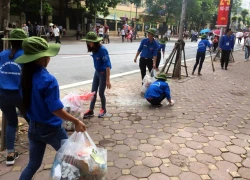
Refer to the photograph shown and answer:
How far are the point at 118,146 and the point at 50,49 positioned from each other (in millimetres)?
1934

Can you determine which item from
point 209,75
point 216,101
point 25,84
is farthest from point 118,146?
point 209,75

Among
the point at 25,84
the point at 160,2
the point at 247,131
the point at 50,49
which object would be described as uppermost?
the point at 160,2

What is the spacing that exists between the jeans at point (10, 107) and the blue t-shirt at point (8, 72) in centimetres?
7

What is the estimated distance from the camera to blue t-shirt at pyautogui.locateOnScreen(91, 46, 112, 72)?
420cm

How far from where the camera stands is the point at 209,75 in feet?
31.2

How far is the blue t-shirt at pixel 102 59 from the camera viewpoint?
4199 millimetres

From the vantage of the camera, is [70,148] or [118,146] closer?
[70,148]

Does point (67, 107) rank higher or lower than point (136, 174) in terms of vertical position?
higher

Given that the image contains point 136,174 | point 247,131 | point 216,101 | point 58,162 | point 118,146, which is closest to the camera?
point 58,162

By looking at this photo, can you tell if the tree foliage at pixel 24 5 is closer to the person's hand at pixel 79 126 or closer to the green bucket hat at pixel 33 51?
the green bucket hat at pixel 33 51

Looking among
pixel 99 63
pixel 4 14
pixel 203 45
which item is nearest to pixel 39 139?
pixel 4 14

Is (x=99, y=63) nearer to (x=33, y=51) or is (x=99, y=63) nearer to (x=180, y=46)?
(x=33, y=51)

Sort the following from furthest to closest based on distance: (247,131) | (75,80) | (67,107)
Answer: (75,80) → (247,131) → (67,107)

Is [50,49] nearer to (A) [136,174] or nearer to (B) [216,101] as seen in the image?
(A) [136,174]
